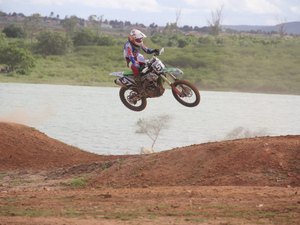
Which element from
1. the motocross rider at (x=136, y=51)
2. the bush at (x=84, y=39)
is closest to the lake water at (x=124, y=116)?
the motocross rider at (x=136, y=51)

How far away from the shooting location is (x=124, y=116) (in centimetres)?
5262

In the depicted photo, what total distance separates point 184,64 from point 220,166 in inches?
2082

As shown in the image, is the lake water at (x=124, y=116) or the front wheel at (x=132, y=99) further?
the lake water at (x=124, y=116)

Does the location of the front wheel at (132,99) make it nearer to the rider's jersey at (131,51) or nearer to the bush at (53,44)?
the rider's jersey at (131,51)

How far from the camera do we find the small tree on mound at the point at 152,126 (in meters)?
40.7

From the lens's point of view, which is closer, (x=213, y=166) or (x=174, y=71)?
(x=213, y=166)

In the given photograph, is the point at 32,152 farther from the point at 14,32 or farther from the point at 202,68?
the point at 14,32

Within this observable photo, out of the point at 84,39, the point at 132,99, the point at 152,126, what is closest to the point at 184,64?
the point at 84,39

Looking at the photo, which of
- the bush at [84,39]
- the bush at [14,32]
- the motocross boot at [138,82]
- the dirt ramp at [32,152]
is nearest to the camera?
the motocross boot at [138,82]

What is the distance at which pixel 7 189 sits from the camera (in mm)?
21500

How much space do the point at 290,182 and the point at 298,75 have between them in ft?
184

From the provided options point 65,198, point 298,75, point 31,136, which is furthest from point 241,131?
point 298,75

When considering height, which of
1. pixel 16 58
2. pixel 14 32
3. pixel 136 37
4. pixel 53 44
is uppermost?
pixel 136 37

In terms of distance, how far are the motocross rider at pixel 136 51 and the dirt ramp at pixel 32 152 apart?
5819 mm
